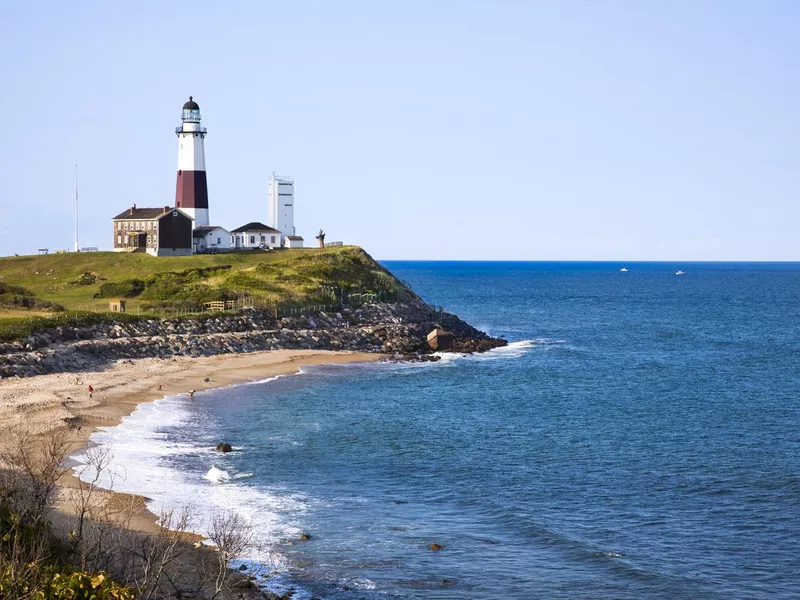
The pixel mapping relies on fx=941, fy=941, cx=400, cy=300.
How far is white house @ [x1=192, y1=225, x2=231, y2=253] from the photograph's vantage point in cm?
11331

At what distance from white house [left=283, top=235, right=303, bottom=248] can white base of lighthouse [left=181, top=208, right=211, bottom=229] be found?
1203 cm

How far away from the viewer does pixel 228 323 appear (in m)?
81.4

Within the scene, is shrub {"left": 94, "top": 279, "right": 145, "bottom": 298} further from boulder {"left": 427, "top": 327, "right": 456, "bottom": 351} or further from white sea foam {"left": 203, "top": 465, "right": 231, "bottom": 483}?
white sea foam {"left": 203, "top": 465, "right": 231, "bottom": 483}

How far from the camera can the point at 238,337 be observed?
7881 centimetres

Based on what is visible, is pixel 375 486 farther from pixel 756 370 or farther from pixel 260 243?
pixel 260 243

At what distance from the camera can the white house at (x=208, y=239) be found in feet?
372

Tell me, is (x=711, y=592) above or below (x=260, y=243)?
below

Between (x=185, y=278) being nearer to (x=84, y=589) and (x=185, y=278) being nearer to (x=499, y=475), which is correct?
(x=499, y=475)

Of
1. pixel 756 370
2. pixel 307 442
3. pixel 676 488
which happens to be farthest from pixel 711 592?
pixel 756 370

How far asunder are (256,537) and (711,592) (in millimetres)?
14736

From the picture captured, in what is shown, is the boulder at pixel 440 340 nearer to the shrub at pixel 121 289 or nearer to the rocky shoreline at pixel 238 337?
the rocky shoreline at pixel 238 337

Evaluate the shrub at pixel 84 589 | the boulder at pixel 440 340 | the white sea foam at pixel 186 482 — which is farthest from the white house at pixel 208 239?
the shrub at pixel 84 589

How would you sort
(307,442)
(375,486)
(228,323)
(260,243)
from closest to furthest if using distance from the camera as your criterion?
(375,486), (307,442), (228,323), (260,243)

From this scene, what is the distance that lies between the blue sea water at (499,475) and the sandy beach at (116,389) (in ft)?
5.78
